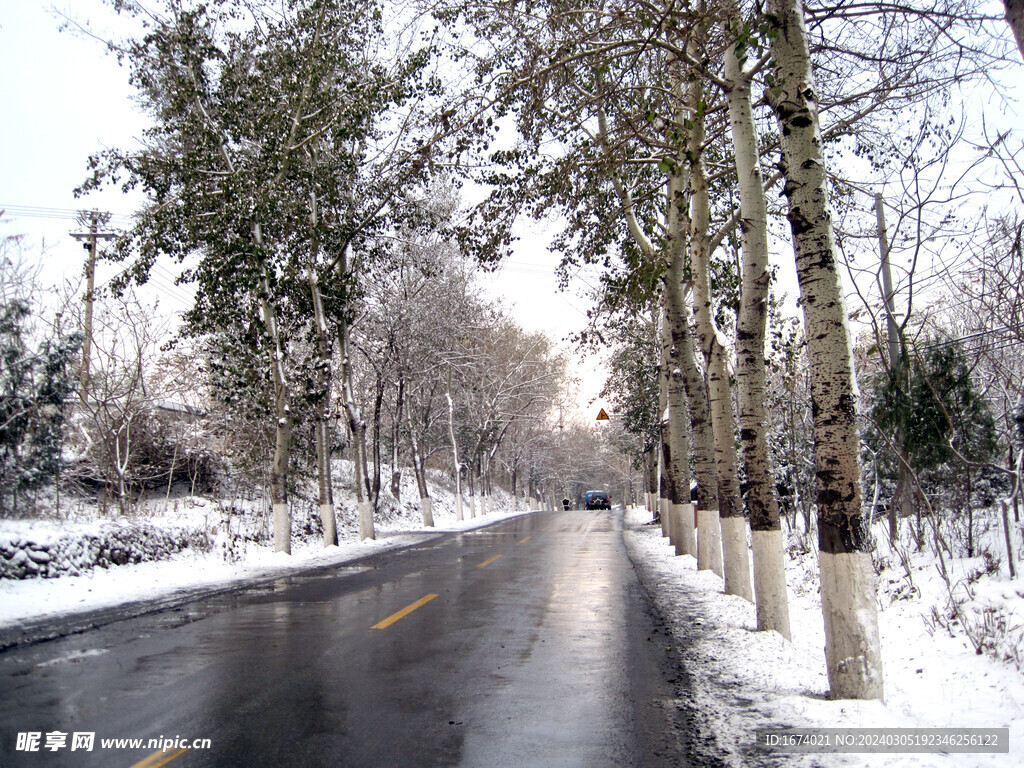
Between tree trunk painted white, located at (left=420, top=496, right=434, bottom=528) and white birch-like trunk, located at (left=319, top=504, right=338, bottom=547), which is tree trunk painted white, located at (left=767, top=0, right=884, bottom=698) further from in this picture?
tree trunk painted white, located at (left=420, top=496, right=434, bottom=528)

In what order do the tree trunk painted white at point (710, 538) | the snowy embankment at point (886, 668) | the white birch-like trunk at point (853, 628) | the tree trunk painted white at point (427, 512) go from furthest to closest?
the tree trunk painted white at point (427, 512)
the tree trunk painted white at point (710, 538)
the white birch-like trunk at point (853, 628)
the snowy embankment at point (886, 668)

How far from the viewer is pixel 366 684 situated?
613 centimetres

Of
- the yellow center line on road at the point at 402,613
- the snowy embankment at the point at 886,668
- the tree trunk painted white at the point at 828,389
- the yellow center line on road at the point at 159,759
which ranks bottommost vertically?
the snowy embankment at the point at 886,668

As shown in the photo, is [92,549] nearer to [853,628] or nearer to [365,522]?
[365,522]

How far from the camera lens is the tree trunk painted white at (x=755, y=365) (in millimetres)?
8312

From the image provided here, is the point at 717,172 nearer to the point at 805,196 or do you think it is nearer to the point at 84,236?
the point at 805,196

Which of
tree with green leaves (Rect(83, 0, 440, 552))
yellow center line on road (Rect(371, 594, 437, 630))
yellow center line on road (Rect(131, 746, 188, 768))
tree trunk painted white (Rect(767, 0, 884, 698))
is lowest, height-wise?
yellow center line on road (Rect(371, 594, 437, 630))

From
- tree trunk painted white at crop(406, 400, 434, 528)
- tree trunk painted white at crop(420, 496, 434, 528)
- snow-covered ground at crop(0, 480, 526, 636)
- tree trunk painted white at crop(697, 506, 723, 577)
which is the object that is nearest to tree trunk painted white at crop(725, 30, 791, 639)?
tree trunk painted white at crop(697, 506, 723, 577)

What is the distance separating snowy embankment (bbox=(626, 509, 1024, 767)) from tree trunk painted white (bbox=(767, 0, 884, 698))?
459mm

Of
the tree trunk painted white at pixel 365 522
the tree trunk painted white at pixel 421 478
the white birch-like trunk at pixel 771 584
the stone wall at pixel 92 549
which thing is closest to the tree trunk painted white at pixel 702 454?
the white birch-like trunk at pixel 771 584

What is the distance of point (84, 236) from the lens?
26.0 meters
